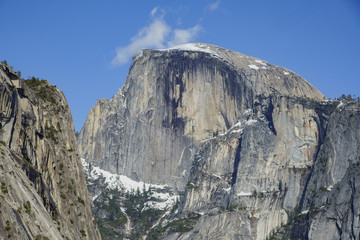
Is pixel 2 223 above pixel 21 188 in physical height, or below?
below

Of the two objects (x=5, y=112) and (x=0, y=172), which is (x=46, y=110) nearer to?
(x=5, y=112)

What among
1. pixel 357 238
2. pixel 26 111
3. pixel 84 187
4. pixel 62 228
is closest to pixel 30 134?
pixel 26 111

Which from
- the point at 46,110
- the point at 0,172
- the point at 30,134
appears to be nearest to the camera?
the point at 0,172

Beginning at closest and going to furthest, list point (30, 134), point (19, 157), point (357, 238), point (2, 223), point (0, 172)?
point (2, 223)
point (0, 172)
point (19, 157)
point (30, 134)
point (357, 238)

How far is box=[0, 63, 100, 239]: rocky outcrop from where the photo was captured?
8106 cm

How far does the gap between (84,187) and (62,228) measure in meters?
20.2

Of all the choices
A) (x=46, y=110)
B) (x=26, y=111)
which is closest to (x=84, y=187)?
(x=46, y=110)

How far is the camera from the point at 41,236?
82.0 m

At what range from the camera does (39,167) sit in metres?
98.6

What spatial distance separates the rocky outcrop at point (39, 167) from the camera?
81.1 meters

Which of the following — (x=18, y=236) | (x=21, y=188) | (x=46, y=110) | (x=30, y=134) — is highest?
(x=46, y=110)

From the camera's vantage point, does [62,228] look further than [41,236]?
Yes

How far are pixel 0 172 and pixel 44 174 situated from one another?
19352 millimetres

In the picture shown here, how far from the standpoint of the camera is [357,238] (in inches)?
7707
